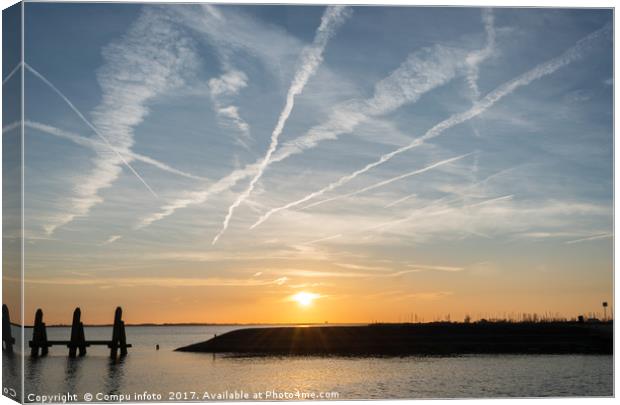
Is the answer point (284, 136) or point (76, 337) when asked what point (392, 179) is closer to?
point (284, 136)

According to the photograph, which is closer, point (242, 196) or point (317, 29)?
point (317, 29)

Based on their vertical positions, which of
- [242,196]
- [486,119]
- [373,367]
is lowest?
[373,367]

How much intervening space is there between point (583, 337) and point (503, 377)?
17216 millimetres

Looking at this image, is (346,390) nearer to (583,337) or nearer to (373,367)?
(373,367)

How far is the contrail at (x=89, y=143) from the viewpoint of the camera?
15953 millimetres

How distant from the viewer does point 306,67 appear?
16984 mm

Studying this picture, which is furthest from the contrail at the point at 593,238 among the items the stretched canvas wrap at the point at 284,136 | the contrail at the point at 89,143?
the contrail at the point at 89,143

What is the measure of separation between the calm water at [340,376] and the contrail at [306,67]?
4849 millimetres

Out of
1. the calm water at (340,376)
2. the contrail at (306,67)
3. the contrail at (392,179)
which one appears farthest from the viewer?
the calm water at (340,376)

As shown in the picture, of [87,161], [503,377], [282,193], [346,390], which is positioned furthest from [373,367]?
[87,161]

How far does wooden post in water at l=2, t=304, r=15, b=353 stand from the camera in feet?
53.4

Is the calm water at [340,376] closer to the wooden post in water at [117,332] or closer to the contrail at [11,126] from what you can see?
the wooden post in water at [117,332]

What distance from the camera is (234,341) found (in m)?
45.2

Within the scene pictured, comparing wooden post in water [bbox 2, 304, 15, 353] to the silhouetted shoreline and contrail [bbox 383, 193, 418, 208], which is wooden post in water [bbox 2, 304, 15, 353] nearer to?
contrail [bbox 383, 193, 418, 208]
